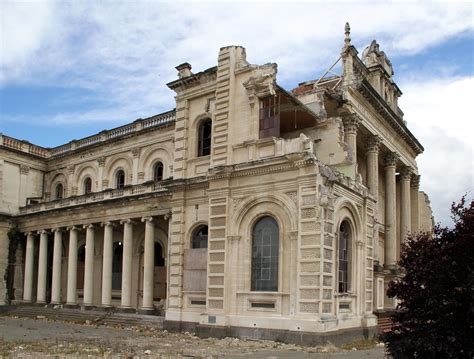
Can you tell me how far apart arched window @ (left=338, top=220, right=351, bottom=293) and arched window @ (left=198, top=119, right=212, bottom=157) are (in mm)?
7347

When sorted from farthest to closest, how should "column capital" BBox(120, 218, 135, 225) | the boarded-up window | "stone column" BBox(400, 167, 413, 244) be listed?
1. "stone column" BBox(400, 167, 413, 244)
2. "column capital" BBox(120, 218, 135, 225)
3. the boarded-up window

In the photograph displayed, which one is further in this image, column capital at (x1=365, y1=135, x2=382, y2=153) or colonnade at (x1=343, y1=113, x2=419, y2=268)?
column capital at (x1=365, y1=135, x2=382, y2=153)

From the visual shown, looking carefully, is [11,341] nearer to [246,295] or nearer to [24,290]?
[246,295]

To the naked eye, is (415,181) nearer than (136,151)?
No

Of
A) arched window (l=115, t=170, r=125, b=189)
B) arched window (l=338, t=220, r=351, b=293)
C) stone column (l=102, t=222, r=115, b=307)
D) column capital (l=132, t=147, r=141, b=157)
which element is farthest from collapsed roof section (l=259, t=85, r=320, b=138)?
arched window (l=115, t=170, r=125, b=189)

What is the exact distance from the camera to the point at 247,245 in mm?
22703

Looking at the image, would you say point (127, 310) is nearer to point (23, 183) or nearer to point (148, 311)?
point (148, 311)

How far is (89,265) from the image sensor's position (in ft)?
111

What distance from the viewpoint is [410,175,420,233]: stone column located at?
40562 mm

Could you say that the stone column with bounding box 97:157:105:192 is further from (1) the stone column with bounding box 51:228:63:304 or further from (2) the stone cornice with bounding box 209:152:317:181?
(2) the stone cornice with bounding box 209:152:317:181

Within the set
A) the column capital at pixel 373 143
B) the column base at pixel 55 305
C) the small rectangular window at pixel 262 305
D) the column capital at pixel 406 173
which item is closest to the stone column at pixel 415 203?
the column capital at pixel 406 173

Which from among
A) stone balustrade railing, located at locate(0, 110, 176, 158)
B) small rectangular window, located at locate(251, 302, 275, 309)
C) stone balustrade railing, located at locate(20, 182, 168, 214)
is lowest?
small rectangular window, located at locate(251, 302, 275, 309)

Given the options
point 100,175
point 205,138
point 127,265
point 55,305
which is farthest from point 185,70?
point 55,305

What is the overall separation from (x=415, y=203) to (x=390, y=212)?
7.25 metres
